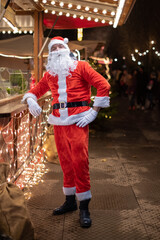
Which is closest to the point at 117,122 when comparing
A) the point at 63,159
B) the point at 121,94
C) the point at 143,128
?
the point at 143,128

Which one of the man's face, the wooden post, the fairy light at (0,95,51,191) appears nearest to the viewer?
the man's face

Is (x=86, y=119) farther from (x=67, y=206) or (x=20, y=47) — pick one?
(x=20, y=47)

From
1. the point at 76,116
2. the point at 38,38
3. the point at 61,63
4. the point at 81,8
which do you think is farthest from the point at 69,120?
the point at 38,38

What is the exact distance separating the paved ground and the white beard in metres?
1.73

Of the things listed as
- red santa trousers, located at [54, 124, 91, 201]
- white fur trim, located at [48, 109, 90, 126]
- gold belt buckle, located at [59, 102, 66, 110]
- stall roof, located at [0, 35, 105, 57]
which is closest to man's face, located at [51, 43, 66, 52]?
gold belt buckle, located at [59, 102, 66, 110]

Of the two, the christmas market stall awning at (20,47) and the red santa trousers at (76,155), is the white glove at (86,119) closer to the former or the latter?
the red santa trousers at (76,155)

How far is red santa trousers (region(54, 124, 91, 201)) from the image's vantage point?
12.1 feet

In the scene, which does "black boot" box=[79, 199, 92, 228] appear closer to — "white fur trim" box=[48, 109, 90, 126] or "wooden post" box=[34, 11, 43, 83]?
"white fur trim" box=[48, 109, 90, 126]

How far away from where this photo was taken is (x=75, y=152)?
3.67 m

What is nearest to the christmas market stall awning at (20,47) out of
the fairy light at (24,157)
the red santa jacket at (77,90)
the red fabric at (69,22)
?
the red fabric at (69,22)

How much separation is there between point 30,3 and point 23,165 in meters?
2.82

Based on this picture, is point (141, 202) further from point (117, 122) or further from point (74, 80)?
point (117, 122)

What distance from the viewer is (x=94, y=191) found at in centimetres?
478

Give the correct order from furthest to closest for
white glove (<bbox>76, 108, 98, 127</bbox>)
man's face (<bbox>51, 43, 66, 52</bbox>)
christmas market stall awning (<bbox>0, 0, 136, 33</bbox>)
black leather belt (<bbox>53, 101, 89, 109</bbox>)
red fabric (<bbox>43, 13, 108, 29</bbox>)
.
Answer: red fabric (<bbox>43, 13, 108, 29</bbox>) < christmas market stall awning (<bbox>0, 0, 136, 33</bbox>) < man's face (<bbox>51, 43, 66, 52</bbox>) < black leather belt (<bbox>53, 101, 89, 109</bbox>) < white glove (<bbox>76, 108, 98, 127</bbox>)
